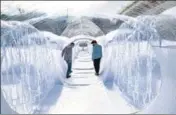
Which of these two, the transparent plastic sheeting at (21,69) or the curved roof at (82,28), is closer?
the transparent plastic sheeting at (21,69)

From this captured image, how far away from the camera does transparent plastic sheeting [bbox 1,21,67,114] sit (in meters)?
7.55

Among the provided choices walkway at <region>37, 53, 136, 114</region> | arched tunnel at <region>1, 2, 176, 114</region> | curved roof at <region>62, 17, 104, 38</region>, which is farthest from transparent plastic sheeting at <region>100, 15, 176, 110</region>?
curved roof at <region>62, 17, 104, 38</region>

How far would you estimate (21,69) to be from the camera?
28.1 feet

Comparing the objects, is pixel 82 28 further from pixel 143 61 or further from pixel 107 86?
pixel 143 61

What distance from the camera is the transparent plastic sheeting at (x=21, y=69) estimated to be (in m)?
7.55

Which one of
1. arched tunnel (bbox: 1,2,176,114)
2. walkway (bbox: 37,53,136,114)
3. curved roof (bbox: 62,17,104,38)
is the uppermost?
curved roof (bbox: 62,17,104,38)

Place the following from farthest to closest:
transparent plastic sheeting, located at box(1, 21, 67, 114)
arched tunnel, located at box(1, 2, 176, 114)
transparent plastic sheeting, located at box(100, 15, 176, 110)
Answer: transparent plastic sheeting, located at box(100, 15, 176, 110)
arched tunnel, located at box(1, 2, 176, 114)
transparent plastic sheeting, located at box(1, 21, 67, 114)

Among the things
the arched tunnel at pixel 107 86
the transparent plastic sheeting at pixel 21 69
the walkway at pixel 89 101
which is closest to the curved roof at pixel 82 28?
the walkway at pixel 89 101

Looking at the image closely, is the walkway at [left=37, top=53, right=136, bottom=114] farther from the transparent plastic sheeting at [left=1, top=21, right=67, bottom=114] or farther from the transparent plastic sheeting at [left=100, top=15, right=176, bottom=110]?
the transparent plastic sheeting at [left=1, top=21, right=67, bottom=114]

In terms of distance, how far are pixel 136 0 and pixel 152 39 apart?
16.3 meters

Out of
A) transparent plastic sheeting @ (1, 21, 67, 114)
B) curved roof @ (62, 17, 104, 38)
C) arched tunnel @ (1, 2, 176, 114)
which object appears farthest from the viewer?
curved roof @ (62, 17, 104, 38)

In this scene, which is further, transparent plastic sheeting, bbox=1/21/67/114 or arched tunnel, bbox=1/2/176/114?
arched tunnel, bbox=1/2/176/114

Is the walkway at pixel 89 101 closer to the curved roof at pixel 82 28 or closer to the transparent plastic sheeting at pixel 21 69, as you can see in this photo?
the transparent plastic sheeting at pixel 21 69

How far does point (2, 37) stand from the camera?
746 centimetres
